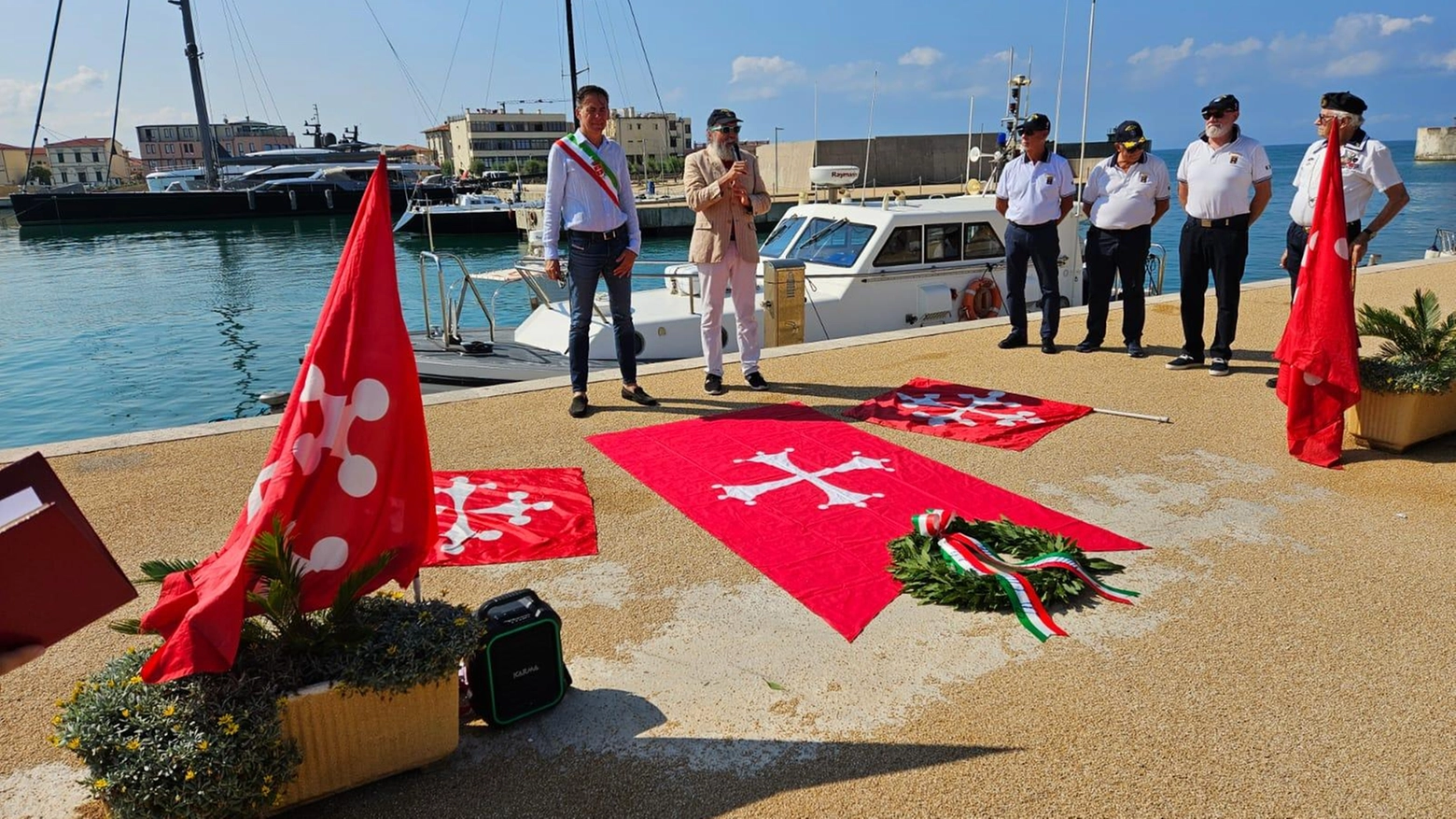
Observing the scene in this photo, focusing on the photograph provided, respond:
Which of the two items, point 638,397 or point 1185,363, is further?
point 1185,363

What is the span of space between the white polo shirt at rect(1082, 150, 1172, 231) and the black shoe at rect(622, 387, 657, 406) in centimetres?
393

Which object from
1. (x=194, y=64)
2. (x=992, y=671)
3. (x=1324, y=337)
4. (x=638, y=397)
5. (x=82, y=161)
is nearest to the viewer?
(x=992, y=671)

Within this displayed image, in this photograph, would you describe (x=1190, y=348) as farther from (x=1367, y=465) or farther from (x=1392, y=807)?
(x=1392, y=807)

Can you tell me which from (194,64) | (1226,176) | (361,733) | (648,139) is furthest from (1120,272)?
(648,139)

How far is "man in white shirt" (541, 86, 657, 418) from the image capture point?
625 centimetres

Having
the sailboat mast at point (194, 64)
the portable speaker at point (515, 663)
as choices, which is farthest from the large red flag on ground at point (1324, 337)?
the sailboat mast at point (194, 64)

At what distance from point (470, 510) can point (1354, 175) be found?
6.03 meters

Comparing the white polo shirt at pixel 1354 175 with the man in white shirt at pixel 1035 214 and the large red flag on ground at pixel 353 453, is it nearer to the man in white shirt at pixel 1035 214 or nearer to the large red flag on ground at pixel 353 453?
the man in white shirt at pixel 1035 214

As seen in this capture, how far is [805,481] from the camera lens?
518 cm

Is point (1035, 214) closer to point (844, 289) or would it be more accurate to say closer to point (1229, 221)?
point (1229, 221)

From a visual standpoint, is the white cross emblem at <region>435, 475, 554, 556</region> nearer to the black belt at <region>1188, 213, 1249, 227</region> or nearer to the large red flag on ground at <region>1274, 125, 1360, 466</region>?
the large red flag on ground at <region>1274, 125, 1360, 466</region>

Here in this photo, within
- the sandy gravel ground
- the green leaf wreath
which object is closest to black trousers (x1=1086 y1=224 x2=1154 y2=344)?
the sandy gravel ground

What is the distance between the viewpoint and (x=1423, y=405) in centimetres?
539

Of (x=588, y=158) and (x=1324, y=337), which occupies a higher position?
(x=588, y=158)
